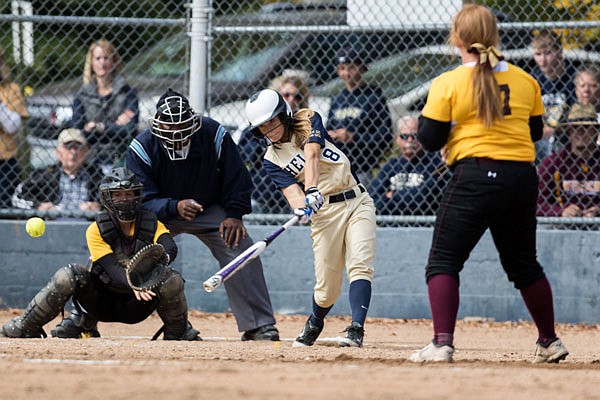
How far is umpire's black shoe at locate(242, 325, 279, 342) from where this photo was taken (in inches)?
303

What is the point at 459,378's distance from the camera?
469cm

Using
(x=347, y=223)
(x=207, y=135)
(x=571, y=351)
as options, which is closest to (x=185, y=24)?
(x=207, y=135)

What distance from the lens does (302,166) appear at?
23.1 ft

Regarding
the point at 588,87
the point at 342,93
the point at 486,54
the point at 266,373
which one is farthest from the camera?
the point at 342,93

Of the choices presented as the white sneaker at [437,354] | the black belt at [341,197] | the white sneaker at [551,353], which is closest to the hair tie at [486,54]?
the white sneaker at [437,354]

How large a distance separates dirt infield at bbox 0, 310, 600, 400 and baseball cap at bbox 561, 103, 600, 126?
217cm

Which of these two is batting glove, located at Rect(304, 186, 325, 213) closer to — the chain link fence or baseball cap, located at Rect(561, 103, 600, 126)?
the chain link fence

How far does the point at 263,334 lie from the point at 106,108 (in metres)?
2.87

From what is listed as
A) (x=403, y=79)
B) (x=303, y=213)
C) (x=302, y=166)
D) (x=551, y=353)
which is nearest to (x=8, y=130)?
(x=403, y=79)

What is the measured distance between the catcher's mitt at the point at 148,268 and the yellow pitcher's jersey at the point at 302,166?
91 cm

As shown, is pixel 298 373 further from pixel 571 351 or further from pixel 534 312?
pixel 571 351

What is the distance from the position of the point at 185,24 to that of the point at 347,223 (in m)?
2.90

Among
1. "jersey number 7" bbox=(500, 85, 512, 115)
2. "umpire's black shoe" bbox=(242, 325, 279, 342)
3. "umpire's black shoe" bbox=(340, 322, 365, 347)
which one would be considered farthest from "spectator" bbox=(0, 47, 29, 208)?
"jersey number 7" bbox=(500, 85, 512, 115)

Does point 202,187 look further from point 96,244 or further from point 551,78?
point 551,78
